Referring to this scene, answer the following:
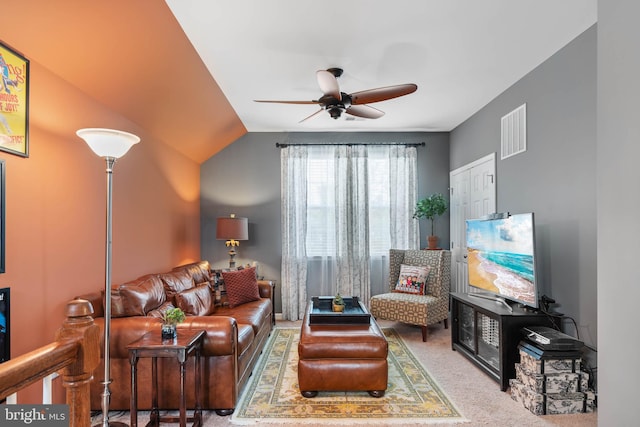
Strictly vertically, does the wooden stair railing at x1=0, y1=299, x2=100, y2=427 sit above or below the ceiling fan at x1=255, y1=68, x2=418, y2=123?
below

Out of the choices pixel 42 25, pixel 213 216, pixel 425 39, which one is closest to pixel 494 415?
pixel 425 39

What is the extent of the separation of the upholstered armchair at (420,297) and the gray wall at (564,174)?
1.28 meters

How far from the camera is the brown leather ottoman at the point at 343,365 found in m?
2.82

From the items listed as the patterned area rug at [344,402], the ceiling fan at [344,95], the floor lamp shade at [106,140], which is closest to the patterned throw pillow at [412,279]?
the patterned area rug at [344,402]

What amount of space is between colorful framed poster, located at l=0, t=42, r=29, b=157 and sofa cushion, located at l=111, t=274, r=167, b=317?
1.13m

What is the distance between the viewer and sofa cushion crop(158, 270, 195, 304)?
11.2 feet

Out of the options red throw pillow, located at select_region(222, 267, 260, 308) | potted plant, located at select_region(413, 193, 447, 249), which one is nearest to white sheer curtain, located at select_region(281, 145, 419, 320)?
potted plant, located at select_region(413, 193, 447, 249)

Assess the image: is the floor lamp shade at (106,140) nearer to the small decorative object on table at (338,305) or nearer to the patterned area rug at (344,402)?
the patterned area rug at (344,402)

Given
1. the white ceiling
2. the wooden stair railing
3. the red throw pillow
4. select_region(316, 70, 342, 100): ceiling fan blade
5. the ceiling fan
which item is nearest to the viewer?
the wooden stair railing

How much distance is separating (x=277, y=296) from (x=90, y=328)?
4.41m

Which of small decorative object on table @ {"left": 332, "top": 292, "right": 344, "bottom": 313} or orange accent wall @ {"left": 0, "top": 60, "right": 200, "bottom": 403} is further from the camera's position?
small decorative object on table @ {"left": 332, "top": 292, "right": 344, "bottom": 313}

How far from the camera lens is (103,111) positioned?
2.98m

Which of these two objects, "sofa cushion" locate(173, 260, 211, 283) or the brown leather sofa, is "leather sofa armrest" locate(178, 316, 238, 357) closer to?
the brown leather sofa

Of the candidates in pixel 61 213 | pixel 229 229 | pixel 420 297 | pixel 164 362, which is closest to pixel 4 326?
pixel 61 213
